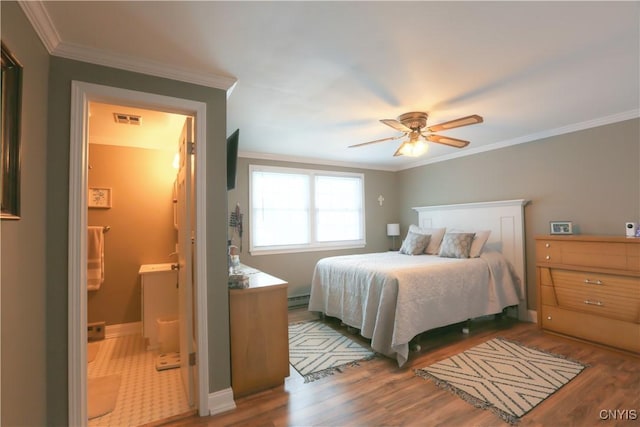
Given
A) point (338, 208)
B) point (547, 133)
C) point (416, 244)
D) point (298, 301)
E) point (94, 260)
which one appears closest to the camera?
point (94, 260)

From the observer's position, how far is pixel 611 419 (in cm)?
189

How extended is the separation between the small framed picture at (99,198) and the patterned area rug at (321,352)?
274cm

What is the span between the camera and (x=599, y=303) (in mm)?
2973

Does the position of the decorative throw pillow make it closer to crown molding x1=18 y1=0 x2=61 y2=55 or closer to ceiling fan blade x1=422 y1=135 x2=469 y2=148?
ceiling fan blade x1=422 y1=135 x2=469 y2=148

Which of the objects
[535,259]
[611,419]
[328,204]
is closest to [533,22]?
[611,419]

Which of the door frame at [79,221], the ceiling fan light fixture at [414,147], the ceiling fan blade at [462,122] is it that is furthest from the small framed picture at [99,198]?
the ceiling fan blade at [462,122]

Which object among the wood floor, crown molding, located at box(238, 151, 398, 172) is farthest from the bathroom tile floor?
crown molding, located at box(238, 151, 398, 172)

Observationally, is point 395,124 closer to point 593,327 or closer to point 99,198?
point 593,327

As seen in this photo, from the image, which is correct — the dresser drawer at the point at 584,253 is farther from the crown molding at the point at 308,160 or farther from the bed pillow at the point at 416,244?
the crown molding at the point at 308,160

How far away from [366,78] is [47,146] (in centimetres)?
208

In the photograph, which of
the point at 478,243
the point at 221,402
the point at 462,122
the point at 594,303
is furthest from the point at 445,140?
the point at 221,402

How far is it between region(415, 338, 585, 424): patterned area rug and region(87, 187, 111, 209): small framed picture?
388 cm

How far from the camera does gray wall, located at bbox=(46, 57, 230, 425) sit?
1674 mm

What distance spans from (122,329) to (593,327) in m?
5.22
